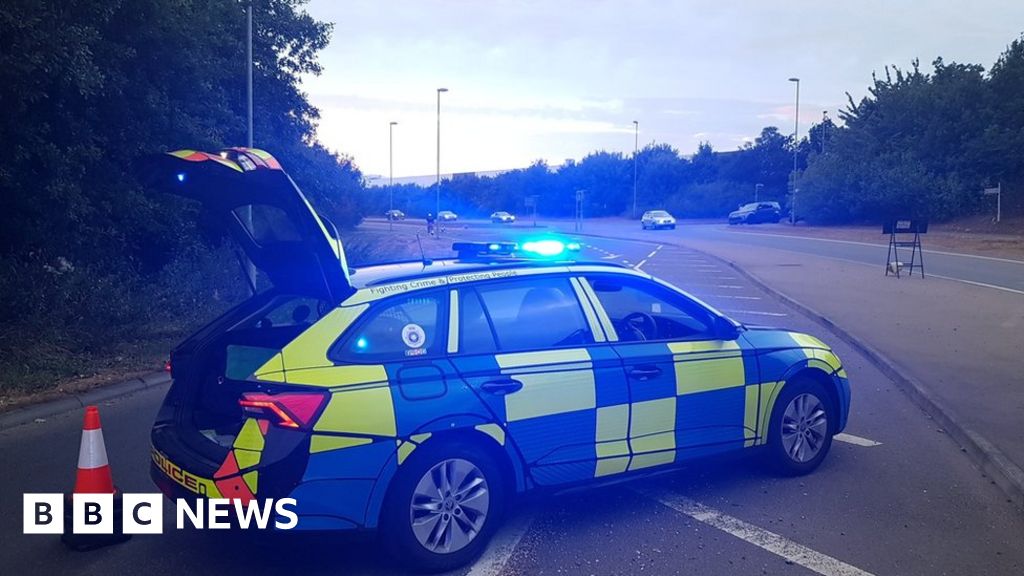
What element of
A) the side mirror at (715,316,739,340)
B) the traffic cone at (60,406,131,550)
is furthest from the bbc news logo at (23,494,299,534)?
the side mirror at (715,316,739,340)

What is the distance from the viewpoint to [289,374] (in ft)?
12.5

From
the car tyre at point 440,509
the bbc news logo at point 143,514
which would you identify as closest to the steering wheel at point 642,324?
the car tyre at point 440,509

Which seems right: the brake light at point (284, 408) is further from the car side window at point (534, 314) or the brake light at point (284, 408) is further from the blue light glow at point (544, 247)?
the blue light glow at point (544, 247)

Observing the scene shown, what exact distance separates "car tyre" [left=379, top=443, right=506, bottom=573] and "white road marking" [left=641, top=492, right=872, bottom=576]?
4.35 feet

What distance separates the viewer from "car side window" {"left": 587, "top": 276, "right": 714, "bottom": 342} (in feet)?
16.8

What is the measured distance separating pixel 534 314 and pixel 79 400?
18.3ft

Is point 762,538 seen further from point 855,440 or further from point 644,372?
point 855,440

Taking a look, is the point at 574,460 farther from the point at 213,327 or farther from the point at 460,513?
the point at 213,327

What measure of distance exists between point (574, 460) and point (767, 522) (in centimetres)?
126

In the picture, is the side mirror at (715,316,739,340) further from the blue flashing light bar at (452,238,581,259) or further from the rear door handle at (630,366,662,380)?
the blue flashing light bar at (452,238,581,259)

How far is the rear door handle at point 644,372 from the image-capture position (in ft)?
15.7

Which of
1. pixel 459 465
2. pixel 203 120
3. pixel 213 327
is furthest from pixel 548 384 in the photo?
pixel 203 120

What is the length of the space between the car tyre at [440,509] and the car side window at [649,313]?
1263mm

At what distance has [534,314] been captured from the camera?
15.5 feet
